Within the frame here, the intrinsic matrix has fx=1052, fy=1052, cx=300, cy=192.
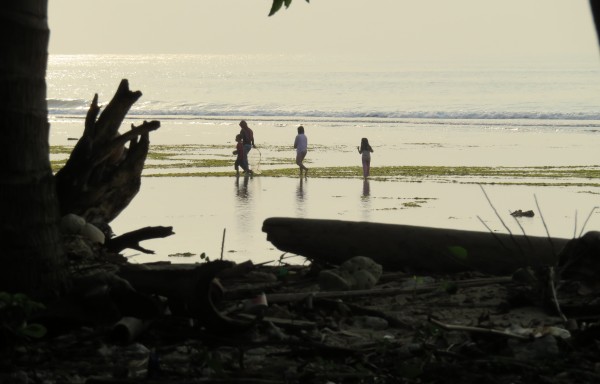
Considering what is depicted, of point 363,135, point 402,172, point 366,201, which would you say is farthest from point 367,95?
point 366,201

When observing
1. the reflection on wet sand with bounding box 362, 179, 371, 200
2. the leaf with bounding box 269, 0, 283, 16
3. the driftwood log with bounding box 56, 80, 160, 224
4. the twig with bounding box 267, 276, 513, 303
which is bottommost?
the reflection on wet sand with bounding box 362, 179, 371, 200

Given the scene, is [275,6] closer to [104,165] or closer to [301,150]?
[104,165]

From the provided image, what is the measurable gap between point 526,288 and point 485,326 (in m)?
1.03

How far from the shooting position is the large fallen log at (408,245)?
24.3ft

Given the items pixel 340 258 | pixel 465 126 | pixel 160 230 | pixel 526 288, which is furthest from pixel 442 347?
pixel 465 126

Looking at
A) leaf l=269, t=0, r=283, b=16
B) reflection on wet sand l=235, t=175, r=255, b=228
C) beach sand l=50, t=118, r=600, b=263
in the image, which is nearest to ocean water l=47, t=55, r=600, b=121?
beach sand l=50, t=118, r=600, b=263

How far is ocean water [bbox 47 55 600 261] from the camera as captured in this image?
20.1 m

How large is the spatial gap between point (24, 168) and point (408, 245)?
2923 millimetres

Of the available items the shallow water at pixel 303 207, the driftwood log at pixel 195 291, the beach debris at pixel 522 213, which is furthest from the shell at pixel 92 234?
the beach debris at pixel 522 213

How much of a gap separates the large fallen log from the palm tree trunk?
2.24 meters

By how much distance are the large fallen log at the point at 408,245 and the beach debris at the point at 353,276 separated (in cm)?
53

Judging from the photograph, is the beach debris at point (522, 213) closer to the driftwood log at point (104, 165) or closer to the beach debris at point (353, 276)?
the driftwood log at point (104, 165)

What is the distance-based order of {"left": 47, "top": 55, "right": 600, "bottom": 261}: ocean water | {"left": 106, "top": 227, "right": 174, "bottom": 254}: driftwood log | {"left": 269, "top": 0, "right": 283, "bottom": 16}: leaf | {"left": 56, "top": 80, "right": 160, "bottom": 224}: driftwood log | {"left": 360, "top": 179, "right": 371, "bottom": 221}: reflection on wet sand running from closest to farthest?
{"left": 269, "top": 0, "right": 283, "bottom": 16}: leaf
{"left": 106, "top": 227, "right": 174, "bottom": 254}: driftwood log
{"left": 56, "top": 80, "right": 160, "bottom": 224}: driftwood log
{"left": 47, "top": 55, "right": 600, "bottom": 261}: ocean water
{"left": 360, "top": 179, "right": 371, "bottom": 221}: reflection on wet sand

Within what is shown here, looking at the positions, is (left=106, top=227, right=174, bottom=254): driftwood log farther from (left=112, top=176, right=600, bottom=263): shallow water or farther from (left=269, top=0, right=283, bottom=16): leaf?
(left=112, top=176, right=600, bottom=263): shallow water
